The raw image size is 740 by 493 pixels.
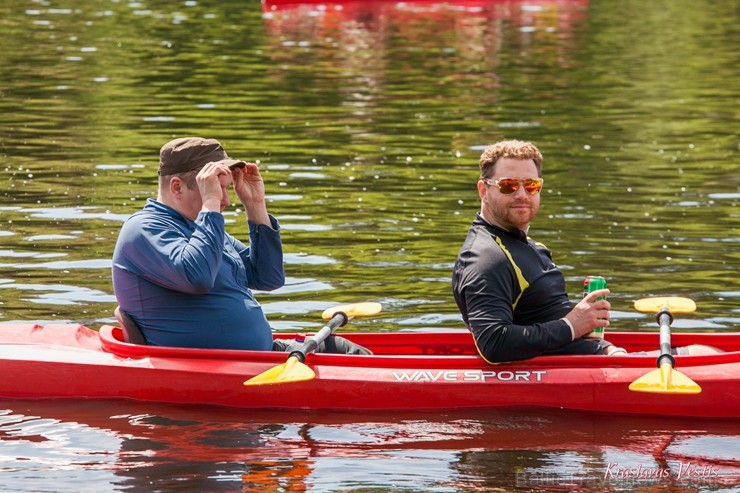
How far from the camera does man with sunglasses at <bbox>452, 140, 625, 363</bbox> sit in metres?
7.26

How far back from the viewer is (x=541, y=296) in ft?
24.4

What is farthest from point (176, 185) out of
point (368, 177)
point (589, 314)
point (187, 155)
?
point (368, 177)

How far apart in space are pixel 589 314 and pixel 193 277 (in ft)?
6.77

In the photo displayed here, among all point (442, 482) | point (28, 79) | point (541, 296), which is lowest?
point (442, 482)

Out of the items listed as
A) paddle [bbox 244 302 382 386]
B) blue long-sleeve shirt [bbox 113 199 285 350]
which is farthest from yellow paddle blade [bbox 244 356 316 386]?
blue long-sleeve shirt [bbox 113 199 285 350]

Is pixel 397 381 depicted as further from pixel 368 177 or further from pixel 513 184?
pixel 368 177

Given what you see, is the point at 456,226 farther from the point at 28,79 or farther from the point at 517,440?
the point at 28,79

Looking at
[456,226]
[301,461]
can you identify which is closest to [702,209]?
[456,226]

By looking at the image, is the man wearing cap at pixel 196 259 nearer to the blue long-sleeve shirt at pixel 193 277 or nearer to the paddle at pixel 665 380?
the blue long-sleeve shirt at pixel 193 277

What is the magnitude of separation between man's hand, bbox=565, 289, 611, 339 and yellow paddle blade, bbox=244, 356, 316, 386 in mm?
1400

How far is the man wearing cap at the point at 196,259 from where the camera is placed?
23.5 ft

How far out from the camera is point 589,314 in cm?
731

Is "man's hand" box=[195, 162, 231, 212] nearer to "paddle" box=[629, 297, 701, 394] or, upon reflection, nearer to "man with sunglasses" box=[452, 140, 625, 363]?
"man with sunglasses" box=[452, 140, 625, 363]

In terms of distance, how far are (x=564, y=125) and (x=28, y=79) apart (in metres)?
10.6
